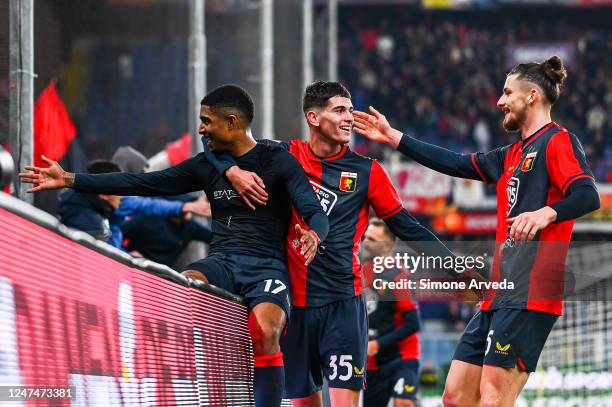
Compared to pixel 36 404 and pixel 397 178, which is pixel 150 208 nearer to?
pixel 36 404

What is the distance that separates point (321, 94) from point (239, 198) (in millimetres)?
1009

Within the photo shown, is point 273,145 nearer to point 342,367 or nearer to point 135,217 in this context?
point 342,367

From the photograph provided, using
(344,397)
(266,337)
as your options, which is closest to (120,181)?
(266,337)

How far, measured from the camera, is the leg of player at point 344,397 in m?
6.09

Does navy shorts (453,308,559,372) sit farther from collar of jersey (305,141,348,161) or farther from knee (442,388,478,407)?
collar of jersey (305,141,348,161)

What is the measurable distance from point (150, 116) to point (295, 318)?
350cm

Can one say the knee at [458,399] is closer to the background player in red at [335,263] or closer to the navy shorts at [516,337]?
the navy shorts at [516,337]

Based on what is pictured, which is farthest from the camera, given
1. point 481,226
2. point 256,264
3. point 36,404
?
point 481,226

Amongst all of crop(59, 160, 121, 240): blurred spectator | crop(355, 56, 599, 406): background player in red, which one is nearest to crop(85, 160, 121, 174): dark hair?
crop(59, 160, 121, 240): blurred spectator

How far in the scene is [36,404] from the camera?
3.40 meters

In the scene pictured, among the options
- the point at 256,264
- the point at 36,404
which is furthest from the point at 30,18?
the point at 36,404

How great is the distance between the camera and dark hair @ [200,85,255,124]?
18.8ft

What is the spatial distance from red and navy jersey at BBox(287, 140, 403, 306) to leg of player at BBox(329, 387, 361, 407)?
0.49m

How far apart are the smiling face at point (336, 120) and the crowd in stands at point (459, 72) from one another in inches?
886
